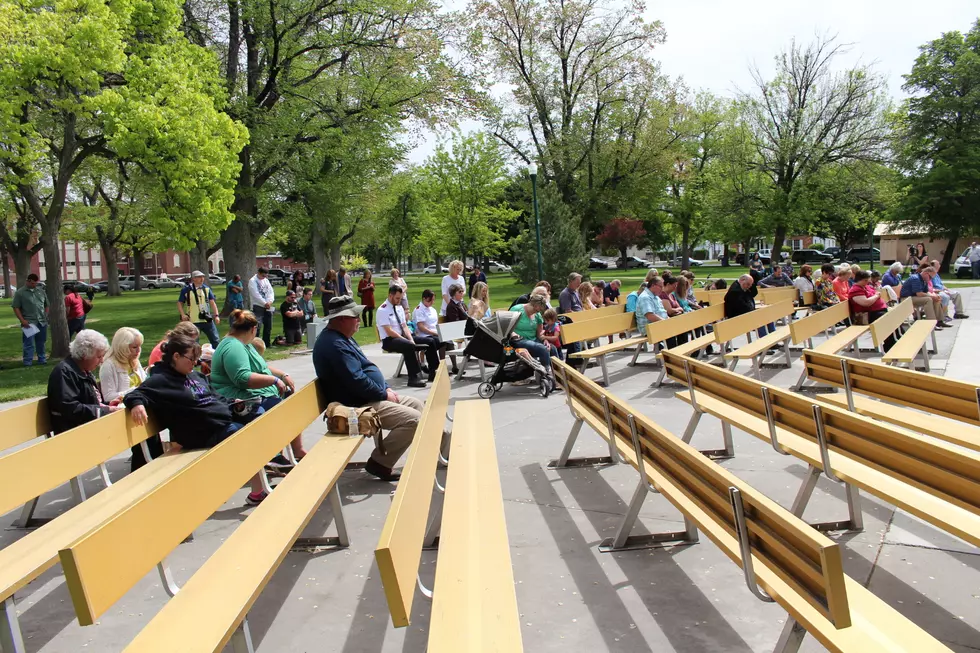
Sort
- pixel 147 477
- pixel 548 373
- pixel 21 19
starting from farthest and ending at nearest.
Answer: pixel 21 19, pixel 548 373, pixel 147 477

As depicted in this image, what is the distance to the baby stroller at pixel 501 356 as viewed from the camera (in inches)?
384

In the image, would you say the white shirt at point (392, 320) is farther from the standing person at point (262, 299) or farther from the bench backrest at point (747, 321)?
the standing person at point (262, 299)

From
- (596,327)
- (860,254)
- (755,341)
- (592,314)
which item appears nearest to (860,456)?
(755,341)

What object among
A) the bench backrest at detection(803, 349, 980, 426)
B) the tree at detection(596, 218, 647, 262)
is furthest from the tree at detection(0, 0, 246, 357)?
the tree at detection(596, 218, 647, 262)

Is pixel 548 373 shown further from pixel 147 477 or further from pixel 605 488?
pixel 147 477

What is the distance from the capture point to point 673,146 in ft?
144

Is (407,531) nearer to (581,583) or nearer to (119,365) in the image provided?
(581,583)

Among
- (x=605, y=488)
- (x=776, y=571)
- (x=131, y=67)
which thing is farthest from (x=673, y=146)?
(x=776, y=571)

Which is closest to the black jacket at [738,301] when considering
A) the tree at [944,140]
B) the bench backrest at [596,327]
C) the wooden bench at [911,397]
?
the bench backrest at [596,327]

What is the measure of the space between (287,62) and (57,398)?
21.6 meters

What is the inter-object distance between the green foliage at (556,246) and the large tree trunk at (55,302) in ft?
58.8

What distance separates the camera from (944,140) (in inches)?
1554

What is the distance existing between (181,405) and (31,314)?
12121 millimetres

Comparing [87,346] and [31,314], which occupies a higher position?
[87,346]
